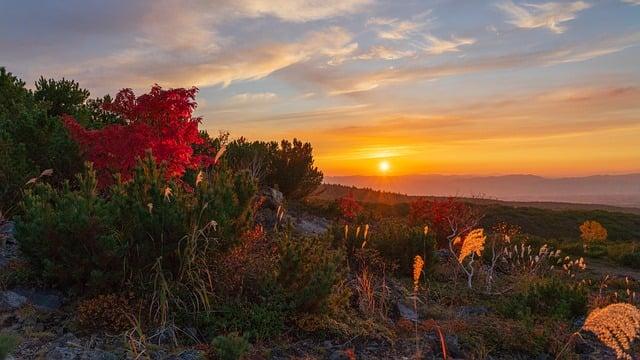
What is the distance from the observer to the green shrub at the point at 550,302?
8539mm

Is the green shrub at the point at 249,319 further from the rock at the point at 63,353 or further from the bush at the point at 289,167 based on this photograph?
the bush at the point at 289,167

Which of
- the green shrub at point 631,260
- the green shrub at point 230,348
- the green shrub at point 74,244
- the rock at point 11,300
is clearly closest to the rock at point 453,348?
the green shrub at point 230,348

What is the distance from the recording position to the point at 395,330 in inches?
283

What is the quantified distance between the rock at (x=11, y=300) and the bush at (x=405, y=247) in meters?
6.92

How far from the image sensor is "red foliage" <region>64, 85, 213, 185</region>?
1145 centimetres

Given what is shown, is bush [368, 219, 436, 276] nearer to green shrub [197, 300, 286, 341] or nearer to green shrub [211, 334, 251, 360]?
green shrub [197, 300, 286, 341]

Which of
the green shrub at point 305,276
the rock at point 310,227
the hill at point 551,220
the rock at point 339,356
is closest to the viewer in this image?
the rock at point 339,356

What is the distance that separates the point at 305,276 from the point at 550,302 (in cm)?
420

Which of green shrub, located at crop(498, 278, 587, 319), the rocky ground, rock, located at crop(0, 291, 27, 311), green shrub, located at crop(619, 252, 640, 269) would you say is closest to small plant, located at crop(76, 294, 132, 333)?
the rocky ground

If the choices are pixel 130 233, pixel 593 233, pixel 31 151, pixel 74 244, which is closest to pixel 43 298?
pixel 74 244

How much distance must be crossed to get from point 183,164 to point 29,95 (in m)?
10.3

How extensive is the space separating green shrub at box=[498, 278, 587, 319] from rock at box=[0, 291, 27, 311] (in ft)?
21.9

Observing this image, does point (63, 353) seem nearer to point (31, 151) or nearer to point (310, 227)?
point (31, 151)

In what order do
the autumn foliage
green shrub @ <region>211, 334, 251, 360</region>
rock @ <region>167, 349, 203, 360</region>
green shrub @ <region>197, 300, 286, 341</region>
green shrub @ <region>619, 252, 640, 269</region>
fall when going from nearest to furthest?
green shrub @ <region>211, 334, 251, 360</region> < rock @ <region>167, 349, 203, 360</region> < green shrub @ <region>197, 300, 286, 341</region> < green shrub @ <region>619, 252, 640, 269</region> < the autumn foliage
